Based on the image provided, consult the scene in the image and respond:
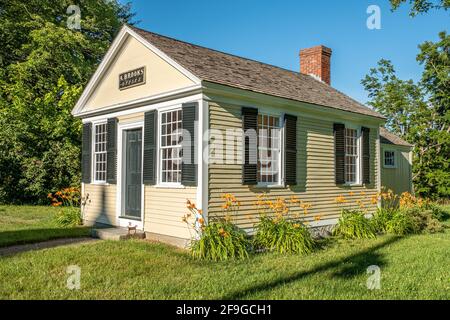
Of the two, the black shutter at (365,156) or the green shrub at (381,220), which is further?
the black shutter at (365,156)

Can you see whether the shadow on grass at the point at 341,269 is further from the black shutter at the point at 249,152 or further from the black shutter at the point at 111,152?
the black shutter at the point at 111,152

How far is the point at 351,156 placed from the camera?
475 inches

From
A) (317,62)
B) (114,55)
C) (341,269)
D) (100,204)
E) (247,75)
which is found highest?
(317,62)

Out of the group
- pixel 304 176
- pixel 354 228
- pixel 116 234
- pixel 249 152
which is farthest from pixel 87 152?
pixel 354 228

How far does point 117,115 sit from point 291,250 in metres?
5.76

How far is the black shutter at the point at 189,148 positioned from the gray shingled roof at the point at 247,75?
2.46 feet

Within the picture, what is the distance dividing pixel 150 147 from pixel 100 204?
116 inches

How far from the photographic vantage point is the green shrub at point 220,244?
24.0ft

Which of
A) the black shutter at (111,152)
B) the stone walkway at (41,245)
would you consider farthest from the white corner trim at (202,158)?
the black shutter at (111,152)

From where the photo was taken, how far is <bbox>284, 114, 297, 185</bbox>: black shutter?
31.6ft

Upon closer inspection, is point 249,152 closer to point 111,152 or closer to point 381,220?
point 111,152
